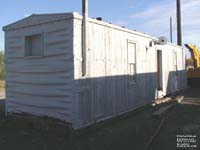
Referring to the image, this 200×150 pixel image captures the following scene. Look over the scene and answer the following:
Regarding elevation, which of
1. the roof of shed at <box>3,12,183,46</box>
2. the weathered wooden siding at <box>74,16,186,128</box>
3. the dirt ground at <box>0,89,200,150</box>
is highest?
the roof of shed at <box>3,12,183,46</box>

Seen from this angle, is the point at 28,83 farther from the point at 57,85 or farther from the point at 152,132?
the point at 152,132

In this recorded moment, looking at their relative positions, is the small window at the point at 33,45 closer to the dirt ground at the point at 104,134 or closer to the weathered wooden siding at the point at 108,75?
the weathered wooden siding at the point at 108,75

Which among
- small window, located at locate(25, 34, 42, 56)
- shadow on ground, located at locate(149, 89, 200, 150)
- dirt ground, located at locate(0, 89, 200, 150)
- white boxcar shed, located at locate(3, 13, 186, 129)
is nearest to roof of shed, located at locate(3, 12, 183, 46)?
A: white boxcar shed, located at locate(3, 13, 186, 129)

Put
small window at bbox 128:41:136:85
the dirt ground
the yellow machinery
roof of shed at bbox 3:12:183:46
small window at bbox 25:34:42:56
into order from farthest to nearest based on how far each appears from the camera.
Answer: the yellow machinery
small window at bbox 128:41:136:85
small window at bbox 25:34:42:56
roof of shed at bbox 3:12:183:46
the dirt ground

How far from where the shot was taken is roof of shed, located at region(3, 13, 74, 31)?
742 centimetres

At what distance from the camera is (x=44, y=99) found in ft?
26.3

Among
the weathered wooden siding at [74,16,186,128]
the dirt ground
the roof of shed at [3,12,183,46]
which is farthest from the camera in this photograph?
the weathered wooden siding at [74,16,186,128]

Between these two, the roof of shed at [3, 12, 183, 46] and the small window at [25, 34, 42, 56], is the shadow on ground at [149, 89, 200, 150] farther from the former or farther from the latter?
the small window at [25, 34, 42, 56]

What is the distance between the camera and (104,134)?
745cm

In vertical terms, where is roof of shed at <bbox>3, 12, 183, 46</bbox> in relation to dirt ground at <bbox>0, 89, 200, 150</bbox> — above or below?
above

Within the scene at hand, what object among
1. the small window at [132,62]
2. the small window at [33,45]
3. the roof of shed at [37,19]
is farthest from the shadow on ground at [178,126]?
the small window at [33,45]

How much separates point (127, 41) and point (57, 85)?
12.2 ft

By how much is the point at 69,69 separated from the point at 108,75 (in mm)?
1857

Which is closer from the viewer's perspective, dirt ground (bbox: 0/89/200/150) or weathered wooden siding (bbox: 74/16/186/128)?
dirt ground (bbox: 0/89/200/150)
